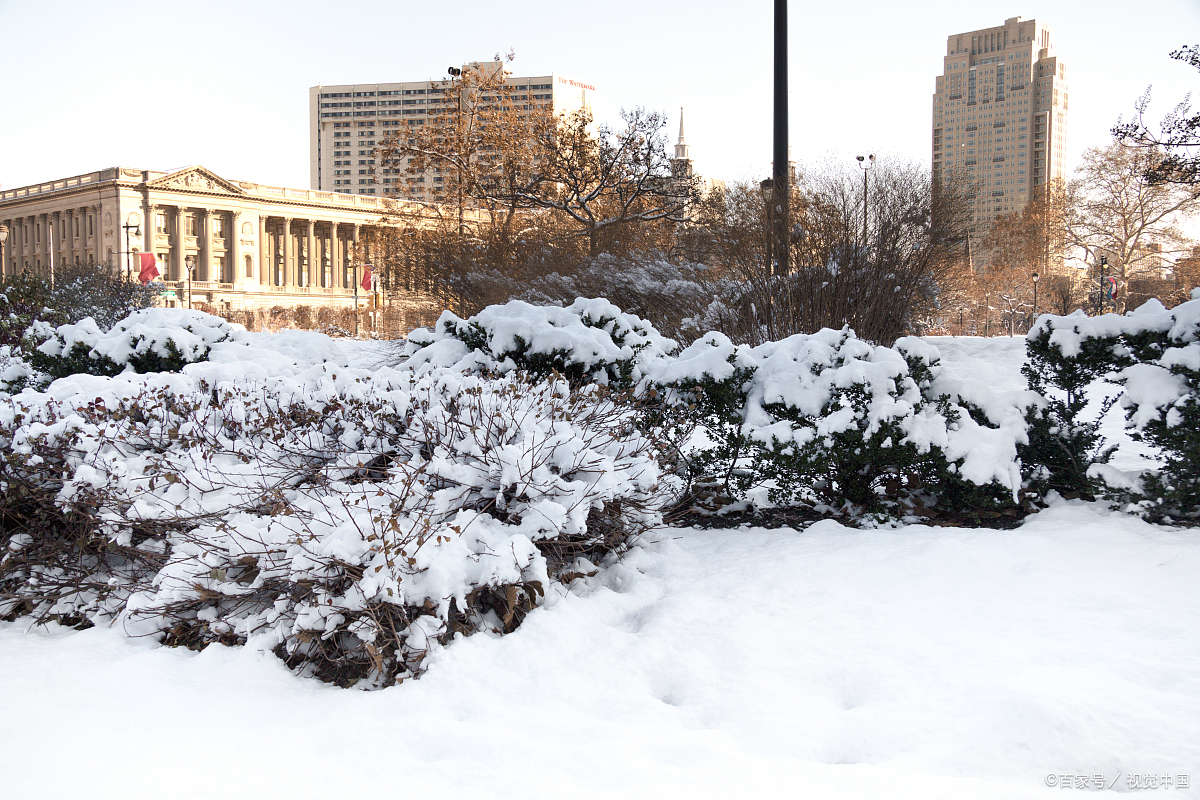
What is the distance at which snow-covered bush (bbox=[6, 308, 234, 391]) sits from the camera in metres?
6.87

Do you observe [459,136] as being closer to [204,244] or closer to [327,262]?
[204,244]

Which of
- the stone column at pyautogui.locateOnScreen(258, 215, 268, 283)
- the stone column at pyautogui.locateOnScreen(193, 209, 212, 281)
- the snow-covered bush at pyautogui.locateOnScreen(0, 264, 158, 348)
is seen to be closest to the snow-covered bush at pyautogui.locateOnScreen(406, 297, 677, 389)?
the snow-covered bush at pyautogui.locateOnScreen(0, 264, 158, 348)

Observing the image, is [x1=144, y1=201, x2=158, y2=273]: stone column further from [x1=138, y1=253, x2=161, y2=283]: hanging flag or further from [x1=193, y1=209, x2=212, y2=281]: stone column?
[x1=138, y1=253, x2=161, y2=283]: hanging flag

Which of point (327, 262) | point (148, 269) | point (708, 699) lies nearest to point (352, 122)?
point (327, 262)

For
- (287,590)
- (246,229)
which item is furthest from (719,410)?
(246,229)

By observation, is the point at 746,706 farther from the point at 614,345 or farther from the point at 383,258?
the point at 383,258

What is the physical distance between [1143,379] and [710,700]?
11.3 ft

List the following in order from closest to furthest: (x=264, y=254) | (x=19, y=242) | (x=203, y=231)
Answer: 1. (x=203, y=231)
2. (x=264, y=254)
3. (x=19, y=242)

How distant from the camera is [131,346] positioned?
22.7ft

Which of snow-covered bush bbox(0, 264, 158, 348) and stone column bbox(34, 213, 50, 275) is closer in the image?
snow-covered bush bbox(0, 264, 158, 348)

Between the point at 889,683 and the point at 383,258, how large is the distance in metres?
22.5

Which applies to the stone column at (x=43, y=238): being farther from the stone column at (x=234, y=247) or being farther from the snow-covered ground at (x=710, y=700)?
the snow-covered ground at (x=710, y=700)

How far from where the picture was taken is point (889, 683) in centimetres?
276

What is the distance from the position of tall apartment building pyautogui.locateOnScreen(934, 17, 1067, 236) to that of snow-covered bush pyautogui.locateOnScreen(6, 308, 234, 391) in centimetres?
11081
